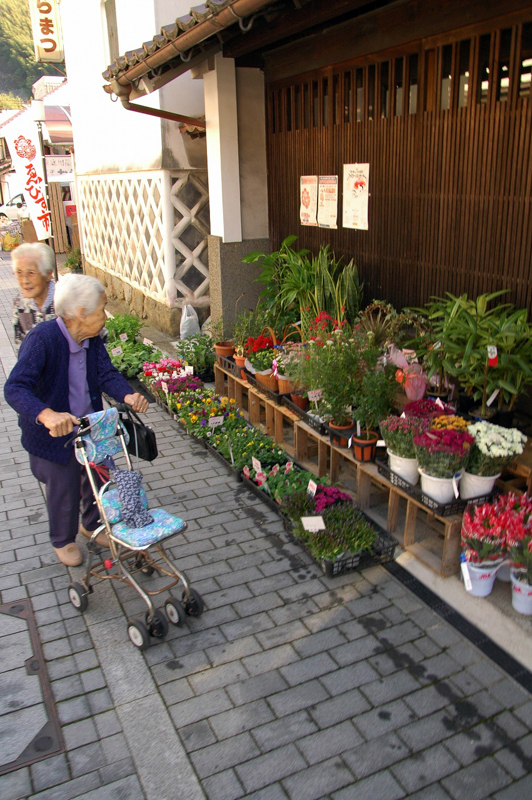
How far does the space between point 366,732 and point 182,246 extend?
7792mm

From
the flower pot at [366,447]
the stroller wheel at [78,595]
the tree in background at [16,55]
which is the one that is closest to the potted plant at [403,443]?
the flower pot at [366,447]

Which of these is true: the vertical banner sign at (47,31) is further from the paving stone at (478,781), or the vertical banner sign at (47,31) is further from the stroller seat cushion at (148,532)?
the paving stone at (478,781)

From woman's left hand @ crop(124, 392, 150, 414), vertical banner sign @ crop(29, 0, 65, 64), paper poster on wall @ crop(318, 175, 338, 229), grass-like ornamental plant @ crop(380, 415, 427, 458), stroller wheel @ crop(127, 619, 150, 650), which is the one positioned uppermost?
vertical banner sign @ crop(29, 0, 65, 64)

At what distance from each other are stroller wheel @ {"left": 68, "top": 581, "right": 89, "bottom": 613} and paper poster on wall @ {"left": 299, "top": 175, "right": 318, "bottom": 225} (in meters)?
4.57

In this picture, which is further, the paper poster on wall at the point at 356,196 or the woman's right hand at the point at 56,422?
the paper poster on wall at the point at 356,196

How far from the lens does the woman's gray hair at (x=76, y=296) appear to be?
3.88 meters

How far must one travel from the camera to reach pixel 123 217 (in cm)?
1162

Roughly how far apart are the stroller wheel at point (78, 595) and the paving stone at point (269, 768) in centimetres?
148

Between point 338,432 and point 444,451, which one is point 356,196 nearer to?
point 338,432

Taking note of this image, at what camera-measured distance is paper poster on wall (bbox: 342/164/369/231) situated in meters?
6.00

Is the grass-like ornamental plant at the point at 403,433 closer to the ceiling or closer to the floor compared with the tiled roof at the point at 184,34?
closer to the floor

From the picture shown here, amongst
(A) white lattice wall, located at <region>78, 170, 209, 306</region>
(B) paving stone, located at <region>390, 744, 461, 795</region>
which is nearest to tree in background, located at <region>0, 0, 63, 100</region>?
(A) white lattice wall, located at <region>78, 170, 209, 306</region>

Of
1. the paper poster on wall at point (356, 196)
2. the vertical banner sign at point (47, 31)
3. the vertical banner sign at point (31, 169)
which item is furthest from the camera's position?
the vertical banner sign at point (47, 31)

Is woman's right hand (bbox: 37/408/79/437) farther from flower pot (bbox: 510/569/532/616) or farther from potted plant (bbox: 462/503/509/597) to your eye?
flower pot (bbox: 510/569/532/616)
